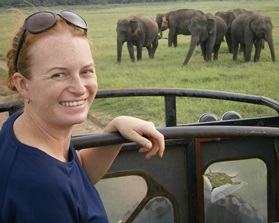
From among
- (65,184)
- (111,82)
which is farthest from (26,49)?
(111,82)

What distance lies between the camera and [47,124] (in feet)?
3.54

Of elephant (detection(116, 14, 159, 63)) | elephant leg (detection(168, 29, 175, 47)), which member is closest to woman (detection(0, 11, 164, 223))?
elephant (detection(116, 14, 159, 63))

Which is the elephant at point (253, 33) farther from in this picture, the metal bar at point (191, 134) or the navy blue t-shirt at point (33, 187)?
the navy blue t-shirt at point (33, 187)

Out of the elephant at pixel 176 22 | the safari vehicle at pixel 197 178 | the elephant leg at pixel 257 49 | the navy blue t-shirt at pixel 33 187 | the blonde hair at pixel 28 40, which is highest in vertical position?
the blonde hair at pixel 28 40

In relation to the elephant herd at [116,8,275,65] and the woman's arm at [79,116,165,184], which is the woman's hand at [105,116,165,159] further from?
the elephant herd at [116,8,275,65]

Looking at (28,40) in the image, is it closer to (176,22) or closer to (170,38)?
(170,38)

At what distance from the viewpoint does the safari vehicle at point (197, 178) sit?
1.95 metres

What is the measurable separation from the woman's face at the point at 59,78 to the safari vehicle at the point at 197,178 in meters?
0.79

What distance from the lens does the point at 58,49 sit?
1045 millimetres

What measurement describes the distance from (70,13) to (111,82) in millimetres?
9162

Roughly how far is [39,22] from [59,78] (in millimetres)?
113

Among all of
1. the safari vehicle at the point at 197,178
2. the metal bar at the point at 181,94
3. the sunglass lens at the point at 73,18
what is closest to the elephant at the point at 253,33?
the safari vehicle at the point at 197,178

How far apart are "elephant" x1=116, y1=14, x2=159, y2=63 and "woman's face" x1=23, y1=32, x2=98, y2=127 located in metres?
12.2

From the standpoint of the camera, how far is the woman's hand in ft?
3.95
